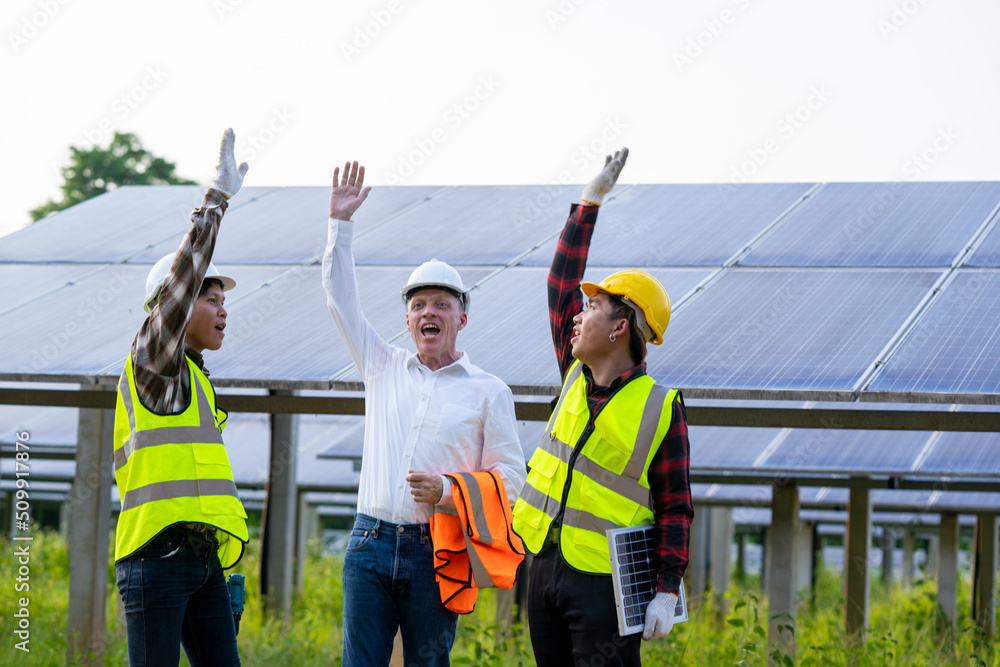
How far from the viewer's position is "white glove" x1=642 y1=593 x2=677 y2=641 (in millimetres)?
3912

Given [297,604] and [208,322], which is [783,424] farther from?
[297,604]

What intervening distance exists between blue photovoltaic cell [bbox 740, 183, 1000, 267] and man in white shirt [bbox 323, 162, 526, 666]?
328cm

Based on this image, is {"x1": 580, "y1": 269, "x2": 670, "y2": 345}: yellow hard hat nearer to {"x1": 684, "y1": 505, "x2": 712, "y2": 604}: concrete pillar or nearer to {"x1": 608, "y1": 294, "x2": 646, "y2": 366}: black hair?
{"x1": 608, "y1": 294, "x2": 646, "y2": 366}: black hair

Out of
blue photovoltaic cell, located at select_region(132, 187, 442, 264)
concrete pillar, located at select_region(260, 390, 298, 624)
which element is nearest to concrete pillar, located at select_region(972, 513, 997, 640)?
concrete pillar, located at select_region(260, 390, 298, 624)

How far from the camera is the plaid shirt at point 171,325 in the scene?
4273 millimetres

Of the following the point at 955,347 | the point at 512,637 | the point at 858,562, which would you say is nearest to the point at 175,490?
the point at 955,347

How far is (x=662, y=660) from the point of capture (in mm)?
8008

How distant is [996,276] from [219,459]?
16.2ft

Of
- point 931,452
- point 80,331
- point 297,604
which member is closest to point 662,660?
point 80,331

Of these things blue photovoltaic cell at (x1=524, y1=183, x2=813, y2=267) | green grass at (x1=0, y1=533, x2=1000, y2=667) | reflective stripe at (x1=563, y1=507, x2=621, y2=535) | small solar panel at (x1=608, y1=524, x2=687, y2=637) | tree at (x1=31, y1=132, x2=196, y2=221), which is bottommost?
green grass at (x1=0, y1=533, x2=1000, y2=667)

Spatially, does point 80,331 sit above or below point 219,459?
above

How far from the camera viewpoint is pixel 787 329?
6285 millimetres

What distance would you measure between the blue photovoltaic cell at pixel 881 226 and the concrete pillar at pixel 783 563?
3.26 m

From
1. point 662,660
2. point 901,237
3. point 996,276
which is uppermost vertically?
point 901,237
